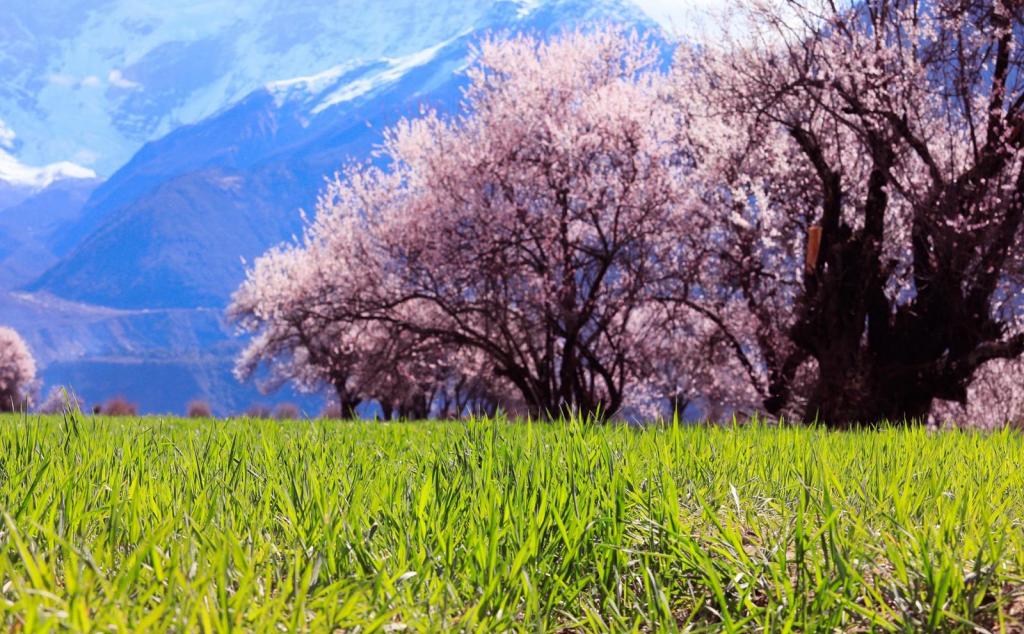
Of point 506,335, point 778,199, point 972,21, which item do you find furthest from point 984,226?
point 506,335

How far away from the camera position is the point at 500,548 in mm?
2434

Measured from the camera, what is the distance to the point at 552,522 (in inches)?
101

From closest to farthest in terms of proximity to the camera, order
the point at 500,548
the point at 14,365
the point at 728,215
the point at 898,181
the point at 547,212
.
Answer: the point at 500,548 → the point at 898,181 → the point at 728,215 → the point at 547,212 → the point at 14,365

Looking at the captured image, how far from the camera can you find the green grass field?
5.94 feet

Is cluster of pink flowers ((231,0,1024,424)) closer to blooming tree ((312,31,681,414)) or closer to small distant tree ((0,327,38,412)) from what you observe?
blooming tree ((312,31,681,414))

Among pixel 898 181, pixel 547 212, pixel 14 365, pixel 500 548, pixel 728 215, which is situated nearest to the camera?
pixel 500 548

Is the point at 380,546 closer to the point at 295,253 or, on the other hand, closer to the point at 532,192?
the point at 532,192

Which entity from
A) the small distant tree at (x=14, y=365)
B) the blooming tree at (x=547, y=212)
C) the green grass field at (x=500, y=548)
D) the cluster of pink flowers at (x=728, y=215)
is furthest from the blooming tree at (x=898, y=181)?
the small distant tree at (x=14, y=365)

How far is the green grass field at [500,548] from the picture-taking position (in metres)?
1.81

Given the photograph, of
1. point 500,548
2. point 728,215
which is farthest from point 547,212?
point 500,548

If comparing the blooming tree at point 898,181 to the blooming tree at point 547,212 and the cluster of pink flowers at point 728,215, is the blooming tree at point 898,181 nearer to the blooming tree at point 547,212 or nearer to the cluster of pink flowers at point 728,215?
the cluster of pink flowers at point 728,215

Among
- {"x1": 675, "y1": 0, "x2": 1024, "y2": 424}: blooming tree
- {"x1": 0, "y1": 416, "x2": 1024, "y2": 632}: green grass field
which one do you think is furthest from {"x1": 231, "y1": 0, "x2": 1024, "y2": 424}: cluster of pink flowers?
{"x1": 0, "y1": 416, "x2": 1024, "y2": 632}: green grass field

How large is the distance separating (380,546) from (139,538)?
2.07ft

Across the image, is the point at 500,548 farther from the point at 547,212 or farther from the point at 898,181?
the point at 547,212
